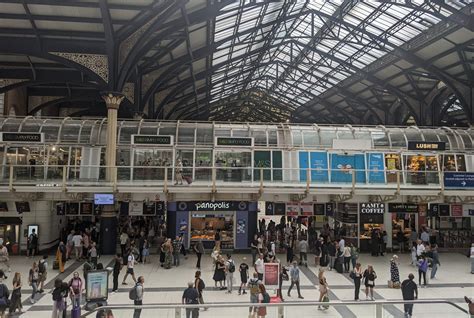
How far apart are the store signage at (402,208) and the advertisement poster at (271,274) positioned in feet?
37.3

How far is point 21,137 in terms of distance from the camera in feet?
70.0

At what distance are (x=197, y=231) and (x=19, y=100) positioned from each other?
1713 cm

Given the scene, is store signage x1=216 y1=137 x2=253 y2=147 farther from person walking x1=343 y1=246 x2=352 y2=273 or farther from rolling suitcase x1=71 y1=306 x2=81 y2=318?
rolling suitcase x1=71 y1=306 x2=81 y2=318

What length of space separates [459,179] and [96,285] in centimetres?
1744

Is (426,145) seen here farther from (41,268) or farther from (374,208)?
(41,268)

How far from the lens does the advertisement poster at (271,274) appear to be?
1364 centimetres

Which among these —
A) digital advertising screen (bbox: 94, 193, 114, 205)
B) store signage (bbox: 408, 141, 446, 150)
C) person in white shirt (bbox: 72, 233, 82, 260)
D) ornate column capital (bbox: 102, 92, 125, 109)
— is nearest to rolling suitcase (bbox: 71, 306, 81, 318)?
digital advertising screen (bbox: 94, 193, 114, 205)

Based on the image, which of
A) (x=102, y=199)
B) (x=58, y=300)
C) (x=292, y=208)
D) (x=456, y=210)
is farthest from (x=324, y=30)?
(x=58, y=300)

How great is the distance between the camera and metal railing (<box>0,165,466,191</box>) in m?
20.4

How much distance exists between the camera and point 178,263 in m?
19.9

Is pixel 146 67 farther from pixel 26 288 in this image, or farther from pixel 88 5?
pixel 26 288

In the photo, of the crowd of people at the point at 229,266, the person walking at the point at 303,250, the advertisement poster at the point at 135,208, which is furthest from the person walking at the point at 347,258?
the advertisement poster at the point at 135,208

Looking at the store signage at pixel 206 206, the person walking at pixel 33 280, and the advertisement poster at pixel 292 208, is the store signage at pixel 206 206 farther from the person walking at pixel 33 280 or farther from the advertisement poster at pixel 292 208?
the person walking at pixel 33 280

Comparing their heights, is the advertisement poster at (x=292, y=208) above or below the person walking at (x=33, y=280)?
above
